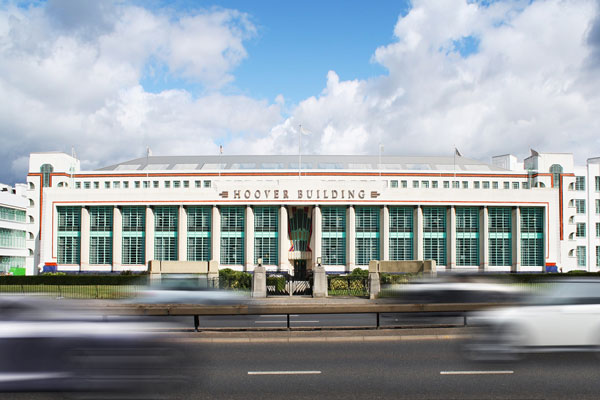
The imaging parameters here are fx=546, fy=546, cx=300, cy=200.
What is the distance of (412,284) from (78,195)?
53.7 meters

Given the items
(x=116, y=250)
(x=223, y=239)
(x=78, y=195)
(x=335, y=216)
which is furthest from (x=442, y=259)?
(x=78, y=195)

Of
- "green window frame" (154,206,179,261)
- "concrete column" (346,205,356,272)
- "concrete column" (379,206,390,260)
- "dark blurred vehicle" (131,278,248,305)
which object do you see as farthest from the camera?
"green window frame" (154,206,179,261)

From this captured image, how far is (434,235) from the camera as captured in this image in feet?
207

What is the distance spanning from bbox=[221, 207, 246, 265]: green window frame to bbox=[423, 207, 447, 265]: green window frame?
21.1 metres

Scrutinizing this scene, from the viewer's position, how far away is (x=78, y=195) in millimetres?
63406

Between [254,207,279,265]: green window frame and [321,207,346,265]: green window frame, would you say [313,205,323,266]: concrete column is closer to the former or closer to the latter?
[321,207,346,265]: green window frame

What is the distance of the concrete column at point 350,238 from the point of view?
202 feet

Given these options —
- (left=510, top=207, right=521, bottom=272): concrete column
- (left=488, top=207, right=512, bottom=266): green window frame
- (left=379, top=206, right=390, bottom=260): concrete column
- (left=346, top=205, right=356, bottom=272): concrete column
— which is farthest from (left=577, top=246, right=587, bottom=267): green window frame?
(left=346, top=205, right=356, bottom=272): concrete column

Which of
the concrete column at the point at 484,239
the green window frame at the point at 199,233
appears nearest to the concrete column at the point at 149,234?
the green window frame at the point at 199,233

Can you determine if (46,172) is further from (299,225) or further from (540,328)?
(540,328)

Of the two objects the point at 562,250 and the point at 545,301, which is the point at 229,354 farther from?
the point at 562,250

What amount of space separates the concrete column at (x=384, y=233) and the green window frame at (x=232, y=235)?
51.7 ft

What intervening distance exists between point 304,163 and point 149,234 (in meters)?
28.8

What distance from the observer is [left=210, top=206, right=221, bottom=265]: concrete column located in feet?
204
